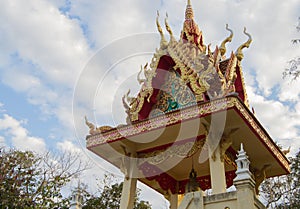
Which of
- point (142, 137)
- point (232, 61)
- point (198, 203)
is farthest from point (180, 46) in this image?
point (198, 203)

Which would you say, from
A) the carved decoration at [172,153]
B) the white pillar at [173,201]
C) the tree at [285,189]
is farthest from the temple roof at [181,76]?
the tree at [285,189]

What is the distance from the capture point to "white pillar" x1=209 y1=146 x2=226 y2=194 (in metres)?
7.92

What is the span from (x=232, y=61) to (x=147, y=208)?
14266mm

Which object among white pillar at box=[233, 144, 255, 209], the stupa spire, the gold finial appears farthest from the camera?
the gold finial

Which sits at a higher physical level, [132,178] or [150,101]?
[150,101]

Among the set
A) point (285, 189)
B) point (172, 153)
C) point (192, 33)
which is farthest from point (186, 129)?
point (285, 189)

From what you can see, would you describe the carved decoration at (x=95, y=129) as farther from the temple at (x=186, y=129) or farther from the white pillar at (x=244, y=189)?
the white pillar at (x=244, y=189)

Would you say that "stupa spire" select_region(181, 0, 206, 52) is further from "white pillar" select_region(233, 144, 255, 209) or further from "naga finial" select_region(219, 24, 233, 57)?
"white pillar" select_region(233, 144, 255, 209)

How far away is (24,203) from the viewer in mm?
17359

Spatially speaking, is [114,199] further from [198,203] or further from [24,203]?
[198,203]

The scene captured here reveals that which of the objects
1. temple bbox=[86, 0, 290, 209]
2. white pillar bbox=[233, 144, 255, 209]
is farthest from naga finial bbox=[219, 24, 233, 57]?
white pillar bbox=[233, 144, 255, 209]

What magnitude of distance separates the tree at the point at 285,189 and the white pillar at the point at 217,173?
12.5 metres

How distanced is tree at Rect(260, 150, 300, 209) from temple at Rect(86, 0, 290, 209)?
9.74 m

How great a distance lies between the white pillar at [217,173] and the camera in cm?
792
